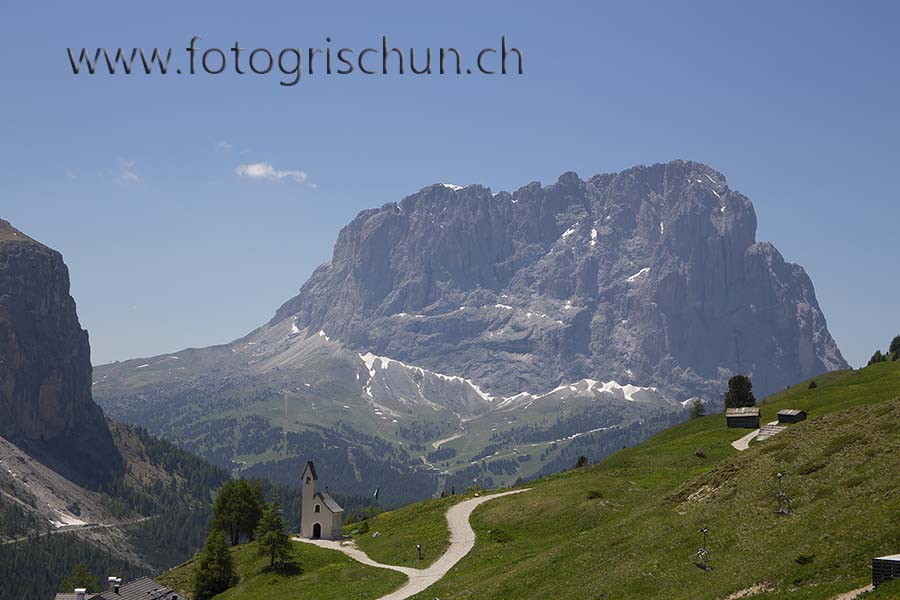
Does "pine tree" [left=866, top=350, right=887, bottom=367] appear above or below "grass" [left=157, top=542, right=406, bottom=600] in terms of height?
above

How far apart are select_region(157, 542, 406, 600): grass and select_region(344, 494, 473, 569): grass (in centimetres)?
358

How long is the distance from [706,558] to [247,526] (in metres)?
91.1

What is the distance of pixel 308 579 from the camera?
85625mm

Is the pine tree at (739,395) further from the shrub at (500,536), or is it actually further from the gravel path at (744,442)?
the shrub at (500,536)

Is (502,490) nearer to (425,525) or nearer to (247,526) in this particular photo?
(425,525)

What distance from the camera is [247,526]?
430 ft

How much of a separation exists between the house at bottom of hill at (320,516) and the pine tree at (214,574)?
1749 cm

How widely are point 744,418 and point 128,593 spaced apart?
83.5 meters

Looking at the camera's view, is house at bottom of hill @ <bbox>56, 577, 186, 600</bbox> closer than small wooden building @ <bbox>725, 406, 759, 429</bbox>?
Yes

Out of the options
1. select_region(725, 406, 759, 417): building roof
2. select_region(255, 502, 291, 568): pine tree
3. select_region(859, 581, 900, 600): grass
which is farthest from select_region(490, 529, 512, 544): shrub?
select_region(725, 406, 759, 417): building roof

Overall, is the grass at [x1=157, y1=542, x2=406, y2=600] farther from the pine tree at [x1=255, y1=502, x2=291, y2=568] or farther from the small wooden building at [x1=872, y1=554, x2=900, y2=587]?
the small wooden building at [x1=872, y1=554, x2=900, y2=587]

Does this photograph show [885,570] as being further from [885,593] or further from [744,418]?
[744,418]

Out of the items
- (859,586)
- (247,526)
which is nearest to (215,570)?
(247,526)

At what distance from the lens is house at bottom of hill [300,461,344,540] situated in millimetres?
114344
